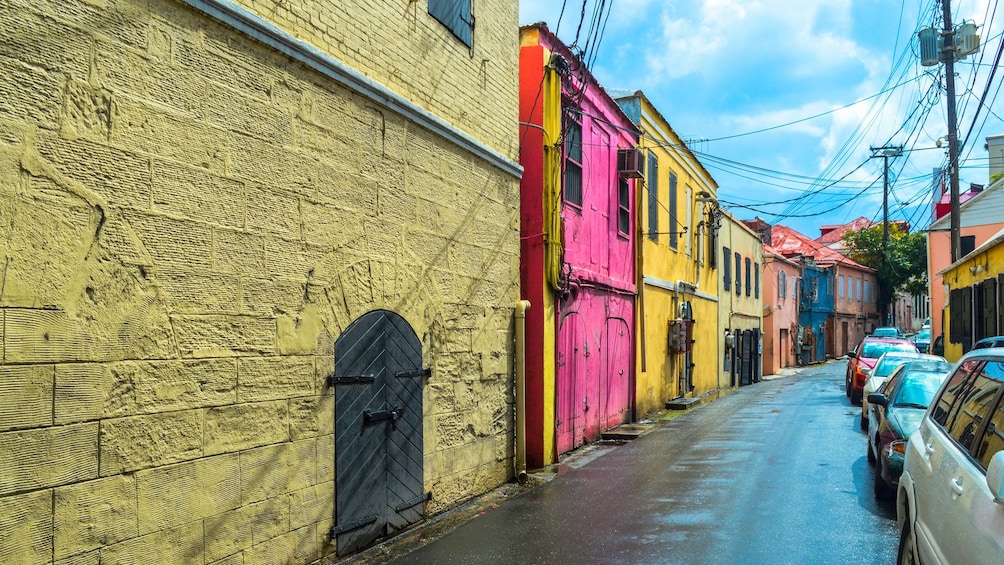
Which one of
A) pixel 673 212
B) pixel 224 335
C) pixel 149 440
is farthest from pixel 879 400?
pixel 673 212

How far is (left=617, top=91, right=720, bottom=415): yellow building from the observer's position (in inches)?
695

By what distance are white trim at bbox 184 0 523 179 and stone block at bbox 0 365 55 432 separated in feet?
8.14

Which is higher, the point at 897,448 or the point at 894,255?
the point at 894,255

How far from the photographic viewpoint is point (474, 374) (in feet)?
29.6

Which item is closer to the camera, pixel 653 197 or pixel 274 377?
pixel 274 377

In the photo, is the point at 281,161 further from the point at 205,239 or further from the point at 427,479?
the point at 427,479

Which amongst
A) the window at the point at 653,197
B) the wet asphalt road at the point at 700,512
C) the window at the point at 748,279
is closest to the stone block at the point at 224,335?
the wet asphalt road at the point at 700,512

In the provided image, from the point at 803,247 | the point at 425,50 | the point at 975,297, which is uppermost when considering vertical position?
the point at 803,247

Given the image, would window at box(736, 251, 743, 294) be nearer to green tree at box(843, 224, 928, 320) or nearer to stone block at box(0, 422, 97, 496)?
green tree at box(843, 224, 928, 320)

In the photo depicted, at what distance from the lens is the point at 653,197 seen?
18.5 meters

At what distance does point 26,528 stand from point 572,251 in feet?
31.4

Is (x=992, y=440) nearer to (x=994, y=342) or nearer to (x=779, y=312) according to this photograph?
(x=994, y=342)

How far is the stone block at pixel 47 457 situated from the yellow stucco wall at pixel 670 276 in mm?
13539

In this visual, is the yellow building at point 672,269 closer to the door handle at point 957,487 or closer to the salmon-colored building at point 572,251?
the salmon-colored building at point 572,251
